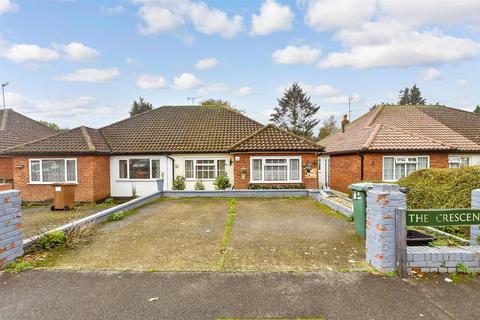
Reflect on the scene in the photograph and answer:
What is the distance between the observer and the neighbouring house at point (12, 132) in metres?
16.1

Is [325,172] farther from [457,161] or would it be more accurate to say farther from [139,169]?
[139,169]

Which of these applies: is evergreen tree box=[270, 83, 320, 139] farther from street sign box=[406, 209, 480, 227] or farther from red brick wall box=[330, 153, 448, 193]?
street sign box=[406, 209, 480, 227]

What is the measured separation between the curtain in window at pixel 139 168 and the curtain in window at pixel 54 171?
339 centimetres

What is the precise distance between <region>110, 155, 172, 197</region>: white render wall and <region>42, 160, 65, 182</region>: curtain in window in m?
2.48

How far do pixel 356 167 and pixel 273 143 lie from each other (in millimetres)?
5028

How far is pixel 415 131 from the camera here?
683 inches

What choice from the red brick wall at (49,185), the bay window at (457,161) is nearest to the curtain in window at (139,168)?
the red brick wall at (49,185)

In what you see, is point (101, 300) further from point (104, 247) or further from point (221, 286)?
point (104, 247)

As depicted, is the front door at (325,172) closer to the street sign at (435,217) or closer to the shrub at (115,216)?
the shrub at (115,216)

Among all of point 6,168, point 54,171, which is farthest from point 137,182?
point 6,168

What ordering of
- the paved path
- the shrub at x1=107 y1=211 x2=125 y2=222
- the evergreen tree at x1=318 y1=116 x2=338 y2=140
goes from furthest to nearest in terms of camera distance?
the evergreen tree at x1=318 y1=116 x2=338 y2=140 → the shrub at x1=107 y1=211 x2=125 y2=222 → the paved path

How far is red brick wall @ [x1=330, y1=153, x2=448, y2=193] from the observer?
1438cm

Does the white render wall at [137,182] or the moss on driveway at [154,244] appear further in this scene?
the white render wall at [137,182]

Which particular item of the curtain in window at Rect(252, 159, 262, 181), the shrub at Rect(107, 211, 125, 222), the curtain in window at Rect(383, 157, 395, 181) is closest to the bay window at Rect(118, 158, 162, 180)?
the curtain in window at Rect(252, 159, 262, 181)
